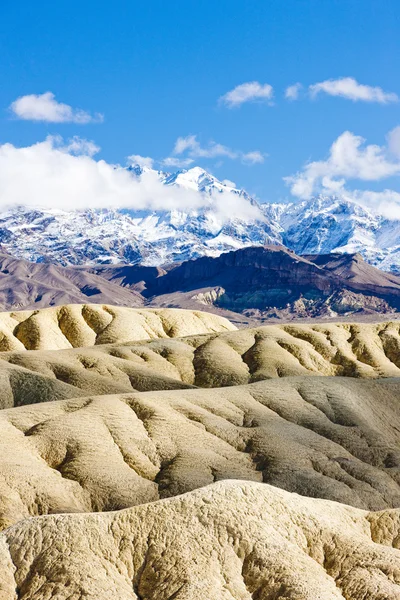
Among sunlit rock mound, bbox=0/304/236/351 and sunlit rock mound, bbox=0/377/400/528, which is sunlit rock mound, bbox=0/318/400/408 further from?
sunlit rock mound, bbox=0/377/400/528

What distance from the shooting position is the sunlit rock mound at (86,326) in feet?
486

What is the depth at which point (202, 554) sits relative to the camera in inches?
1148

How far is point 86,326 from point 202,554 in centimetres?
13272

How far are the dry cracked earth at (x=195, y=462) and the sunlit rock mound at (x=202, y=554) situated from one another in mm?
67

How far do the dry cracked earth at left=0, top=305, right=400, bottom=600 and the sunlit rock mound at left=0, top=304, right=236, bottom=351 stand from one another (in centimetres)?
50

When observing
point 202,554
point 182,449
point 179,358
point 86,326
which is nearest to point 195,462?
point 182,449

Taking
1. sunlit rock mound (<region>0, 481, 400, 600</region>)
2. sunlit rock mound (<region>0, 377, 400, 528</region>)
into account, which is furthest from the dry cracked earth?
sunlit rock mound (<region>0, 377, 400, 528</region>)

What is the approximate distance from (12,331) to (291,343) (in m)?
58.2

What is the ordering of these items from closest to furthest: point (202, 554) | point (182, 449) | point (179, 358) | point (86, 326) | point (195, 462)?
1. point (202, 554)
2. point (195, 462)
3. point (182, 449)
4. point (179, 358)
5. point (86, 326)

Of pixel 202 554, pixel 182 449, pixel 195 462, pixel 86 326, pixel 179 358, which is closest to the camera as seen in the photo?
pixel 202 554

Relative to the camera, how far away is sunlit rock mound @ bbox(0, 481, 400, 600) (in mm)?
27370

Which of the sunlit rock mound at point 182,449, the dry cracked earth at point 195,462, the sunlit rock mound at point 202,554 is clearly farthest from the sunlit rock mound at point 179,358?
the sunlit rock mound at point 202,554

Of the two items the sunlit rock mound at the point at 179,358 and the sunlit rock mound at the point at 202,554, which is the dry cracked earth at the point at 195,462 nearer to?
the sunlit rock mound at the point at 202,554

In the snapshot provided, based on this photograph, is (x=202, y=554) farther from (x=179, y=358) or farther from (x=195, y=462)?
(x=179, y=358)
